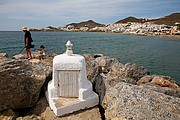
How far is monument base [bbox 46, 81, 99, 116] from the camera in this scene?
701cm

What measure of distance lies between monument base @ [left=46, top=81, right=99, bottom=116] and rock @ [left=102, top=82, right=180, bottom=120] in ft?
4.12

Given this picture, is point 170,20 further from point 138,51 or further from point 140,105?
point 140,105

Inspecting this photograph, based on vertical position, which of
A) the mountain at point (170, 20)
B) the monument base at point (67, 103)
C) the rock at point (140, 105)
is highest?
the mountain at point (170, 20)

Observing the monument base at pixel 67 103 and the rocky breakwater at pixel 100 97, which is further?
the monument base at pixel 67 103

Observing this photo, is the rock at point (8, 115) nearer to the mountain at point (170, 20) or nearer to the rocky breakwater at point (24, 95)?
the rocky breakwater at point (24, 95)

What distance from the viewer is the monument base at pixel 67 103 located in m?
7.01

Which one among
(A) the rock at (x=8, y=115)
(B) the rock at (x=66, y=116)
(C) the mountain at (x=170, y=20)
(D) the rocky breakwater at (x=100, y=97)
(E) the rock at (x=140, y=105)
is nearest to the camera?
(E) the rock at (x=140, y=105)

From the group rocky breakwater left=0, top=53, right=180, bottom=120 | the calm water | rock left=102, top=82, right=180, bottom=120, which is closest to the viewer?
rock left=102, top=82, right=180, bottom=120

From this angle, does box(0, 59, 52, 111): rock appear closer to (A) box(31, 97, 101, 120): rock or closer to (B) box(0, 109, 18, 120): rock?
(B) box(0, 109, 18, 120): rock

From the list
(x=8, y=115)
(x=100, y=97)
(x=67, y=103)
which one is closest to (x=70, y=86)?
(x=67, y=103)

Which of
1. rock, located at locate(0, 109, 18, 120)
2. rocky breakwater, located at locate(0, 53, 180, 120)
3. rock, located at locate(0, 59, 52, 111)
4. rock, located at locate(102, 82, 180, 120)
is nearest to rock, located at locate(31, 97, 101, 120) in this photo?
rocky breakwater, located at locate(0, 53, 180, 120)

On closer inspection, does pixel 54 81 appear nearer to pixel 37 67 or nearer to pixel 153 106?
pixel 37 67

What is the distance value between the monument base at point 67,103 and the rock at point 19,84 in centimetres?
61

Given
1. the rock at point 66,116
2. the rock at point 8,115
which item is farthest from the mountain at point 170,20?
the rock at point 8,115
